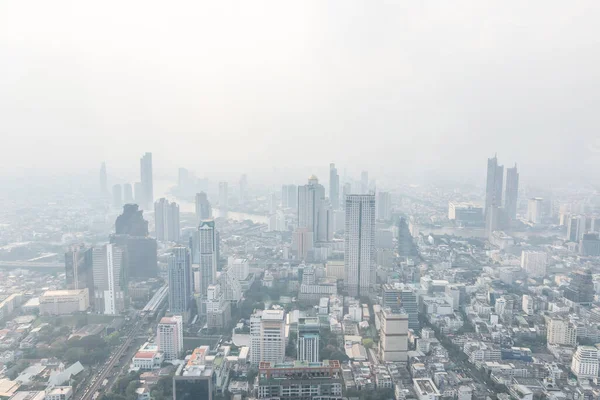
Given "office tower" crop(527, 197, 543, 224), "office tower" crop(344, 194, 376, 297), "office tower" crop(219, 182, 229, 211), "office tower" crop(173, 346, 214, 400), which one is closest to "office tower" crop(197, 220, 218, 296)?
"office tower" crop(344, 194, 376, 297)

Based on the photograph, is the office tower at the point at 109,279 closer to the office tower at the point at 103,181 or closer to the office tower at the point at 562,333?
the office tower at the point at 103,181

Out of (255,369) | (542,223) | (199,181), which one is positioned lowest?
(255,369)

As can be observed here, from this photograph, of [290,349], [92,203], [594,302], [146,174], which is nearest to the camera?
[290,349]

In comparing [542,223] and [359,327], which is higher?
[542,223]

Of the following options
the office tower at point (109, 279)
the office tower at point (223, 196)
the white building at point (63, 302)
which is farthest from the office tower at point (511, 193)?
the white building at point (63, 302)

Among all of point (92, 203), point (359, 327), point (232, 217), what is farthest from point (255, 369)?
point (232, 217)

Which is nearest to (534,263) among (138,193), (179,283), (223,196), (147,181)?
(179,283)

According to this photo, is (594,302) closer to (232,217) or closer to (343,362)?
(343,362)
